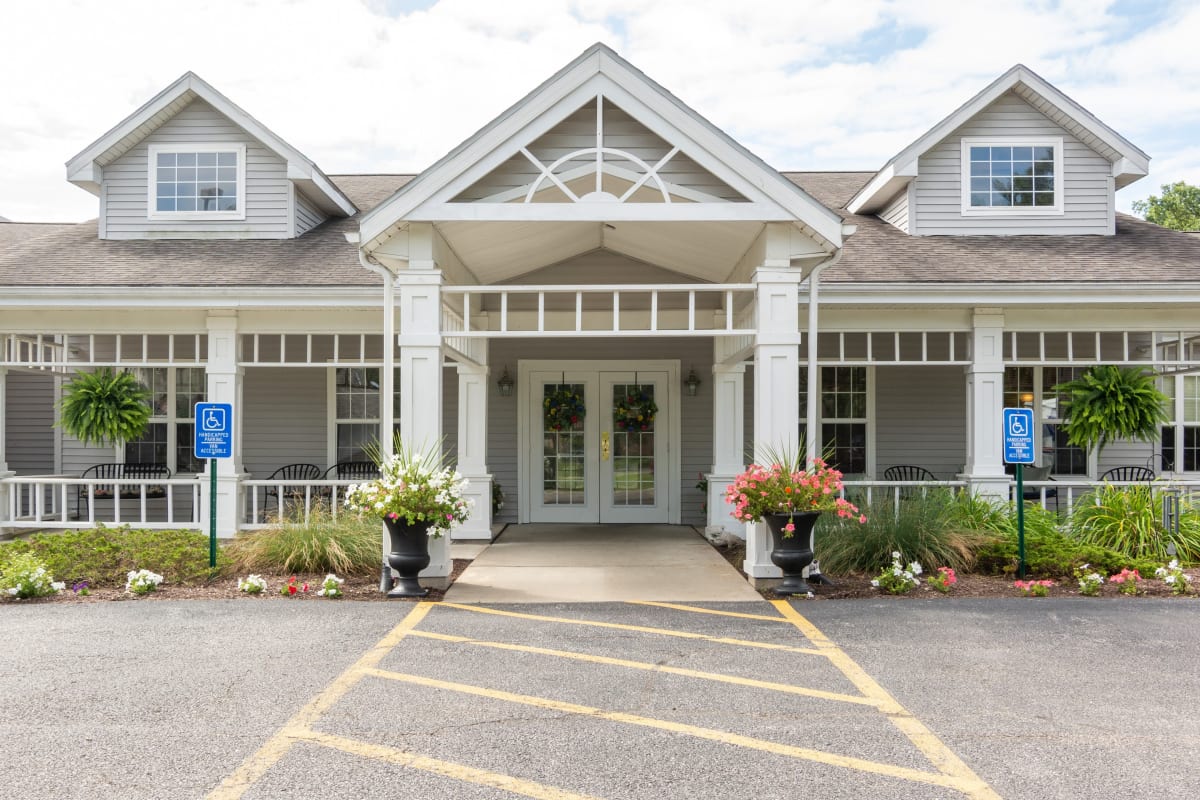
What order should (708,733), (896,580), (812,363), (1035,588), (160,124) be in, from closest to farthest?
(708,733), (1035,588), (896,580), (812,363), (160,124)

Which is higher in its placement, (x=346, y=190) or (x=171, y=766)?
(x=346, y=190)

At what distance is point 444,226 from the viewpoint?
26.8 ft

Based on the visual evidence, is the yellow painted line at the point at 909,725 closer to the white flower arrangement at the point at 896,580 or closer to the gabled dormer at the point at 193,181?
the white flower arrangement at the point at 896,580

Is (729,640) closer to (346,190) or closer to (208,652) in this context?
(208,652)

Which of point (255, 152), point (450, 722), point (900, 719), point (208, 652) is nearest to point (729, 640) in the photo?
point (900, 719)

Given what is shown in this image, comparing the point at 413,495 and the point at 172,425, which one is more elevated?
the point at 172,425

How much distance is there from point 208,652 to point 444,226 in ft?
13.5

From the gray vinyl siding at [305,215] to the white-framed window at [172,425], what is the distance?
2532 mm

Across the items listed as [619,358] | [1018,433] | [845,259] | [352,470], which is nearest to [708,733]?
[1018,433]

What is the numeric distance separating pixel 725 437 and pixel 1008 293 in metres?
3.83

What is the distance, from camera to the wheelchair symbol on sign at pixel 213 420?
8.60 metres

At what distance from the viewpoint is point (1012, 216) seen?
1245 centimetres

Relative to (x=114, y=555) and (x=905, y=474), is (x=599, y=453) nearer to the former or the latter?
(x=905, y=474)

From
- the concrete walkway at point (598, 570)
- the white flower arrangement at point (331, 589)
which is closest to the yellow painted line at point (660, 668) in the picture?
the concrete walkway at point (598, 570)
